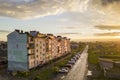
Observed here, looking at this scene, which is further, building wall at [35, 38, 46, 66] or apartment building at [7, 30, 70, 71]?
building wall at [35, 38, 46, 66]

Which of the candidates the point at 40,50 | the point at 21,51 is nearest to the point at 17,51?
the point at 21,51

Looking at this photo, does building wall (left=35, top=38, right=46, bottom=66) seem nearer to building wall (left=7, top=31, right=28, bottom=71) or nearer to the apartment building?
the apartment building

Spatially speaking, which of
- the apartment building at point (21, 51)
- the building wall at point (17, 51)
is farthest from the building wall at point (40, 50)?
the building wall at point (17, 51)

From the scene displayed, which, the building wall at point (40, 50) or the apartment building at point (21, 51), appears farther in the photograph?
the building wall at point (40, 50)

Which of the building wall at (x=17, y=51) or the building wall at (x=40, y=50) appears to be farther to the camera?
the building wall at (x=40, y=50)

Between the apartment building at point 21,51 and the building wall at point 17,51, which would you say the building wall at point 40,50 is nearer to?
the apartment building at point 21,51

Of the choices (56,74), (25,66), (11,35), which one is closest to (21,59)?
(25,66)

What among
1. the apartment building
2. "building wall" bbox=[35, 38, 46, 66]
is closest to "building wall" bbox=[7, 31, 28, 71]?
the apartment building

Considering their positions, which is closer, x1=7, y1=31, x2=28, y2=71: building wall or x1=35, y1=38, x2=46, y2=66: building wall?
x1=7, y1=31, x2=28, y2=71: building wall

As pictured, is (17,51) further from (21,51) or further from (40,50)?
(40,50)
